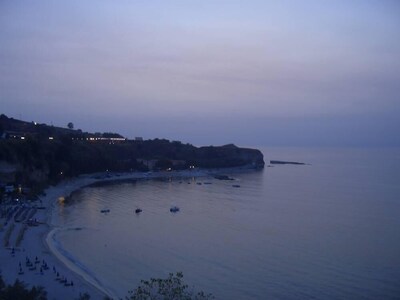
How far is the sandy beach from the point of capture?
1420 cm

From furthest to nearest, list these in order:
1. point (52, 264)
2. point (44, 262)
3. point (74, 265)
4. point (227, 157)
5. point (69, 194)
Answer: point (227, 157), point (69, 194), point (74, 265), point (52, 264), point (44, 262)

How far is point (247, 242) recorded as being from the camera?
21000 millimetres

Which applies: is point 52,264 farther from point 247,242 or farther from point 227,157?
point 227,157

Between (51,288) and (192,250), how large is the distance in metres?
6.92

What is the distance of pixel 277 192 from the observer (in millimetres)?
41906

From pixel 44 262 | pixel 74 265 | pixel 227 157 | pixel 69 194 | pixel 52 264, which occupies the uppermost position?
pixel 227 157

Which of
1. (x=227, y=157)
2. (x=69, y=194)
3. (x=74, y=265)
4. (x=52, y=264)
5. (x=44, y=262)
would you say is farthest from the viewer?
(x=227, y=157)

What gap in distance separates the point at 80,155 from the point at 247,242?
36635 millimetres

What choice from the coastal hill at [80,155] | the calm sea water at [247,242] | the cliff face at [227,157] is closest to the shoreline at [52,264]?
the calm sea water at [247,242]

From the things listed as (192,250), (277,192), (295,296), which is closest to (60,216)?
(192,250)

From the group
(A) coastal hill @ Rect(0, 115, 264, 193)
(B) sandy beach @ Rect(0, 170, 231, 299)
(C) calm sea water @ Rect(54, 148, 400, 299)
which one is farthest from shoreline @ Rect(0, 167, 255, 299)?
(A) coastal hill @ Rect(0, 115, 264, 193)

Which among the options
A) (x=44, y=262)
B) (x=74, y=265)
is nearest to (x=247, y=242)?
(x=74, y=265)

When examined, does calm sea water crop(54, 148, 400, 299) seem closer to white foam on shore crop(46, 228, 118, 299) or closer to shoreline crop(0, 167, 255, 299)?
white foam on shore crop(46, 228, 118, 299)

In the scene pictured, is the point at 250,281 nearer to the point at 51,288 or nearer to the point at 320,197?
the point at 51,288
